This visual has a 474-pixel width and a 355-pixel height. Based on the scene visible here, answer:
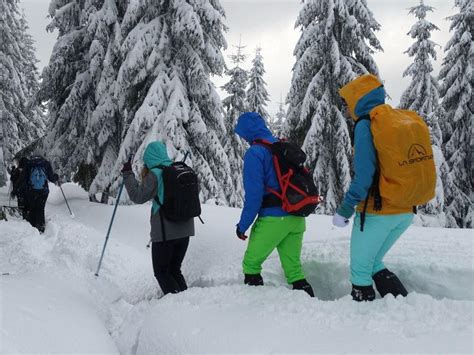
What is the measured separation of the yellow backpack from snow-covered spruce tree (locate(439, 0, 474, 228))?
17.3 m

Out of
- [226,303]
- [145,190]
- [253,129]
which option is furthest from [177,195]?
[226,303]

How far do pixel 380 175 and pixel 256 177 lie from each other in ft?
3.96

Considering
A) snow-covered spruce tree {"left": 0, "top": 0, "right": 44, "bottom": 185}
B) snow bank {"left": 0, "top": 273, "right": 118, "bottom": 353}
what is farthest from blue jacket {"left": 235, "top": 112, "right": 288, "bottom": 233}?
snow-covered spruce tree {"left": 0, "top": 0, "right": 44, "bottom": 185}

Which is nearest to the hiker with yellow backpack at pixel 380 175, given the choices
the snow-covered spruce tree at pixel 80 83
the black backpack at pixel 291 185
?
the black backpack at pixel 291 185

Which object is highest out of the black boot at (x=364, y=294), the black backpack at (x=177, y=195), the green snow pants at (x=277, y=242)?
the black backpack at (x=177, y=195)

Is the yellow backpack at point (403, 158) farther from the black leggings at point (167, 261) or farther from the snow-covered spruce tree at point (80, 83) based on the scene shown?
the snow-covered spruce tree at point (80, 83)

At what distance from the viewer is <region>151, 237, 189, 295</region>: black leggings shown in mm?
4879

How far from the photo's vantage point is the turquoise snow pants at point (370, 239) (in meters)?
3.61

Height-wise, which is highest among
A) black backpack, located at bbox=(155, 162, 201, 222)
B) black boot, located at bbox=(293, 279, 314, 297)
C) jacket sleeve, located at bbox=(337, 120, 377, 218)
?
jacket sleeve, located at bbox=(337, 120, 377, 218)

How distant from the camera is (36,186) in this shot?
9664 millimetres

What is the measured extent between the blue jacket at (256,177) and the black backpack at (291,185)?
0.06 meters

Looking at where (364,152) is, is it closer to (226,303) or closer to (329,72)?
(226,303)

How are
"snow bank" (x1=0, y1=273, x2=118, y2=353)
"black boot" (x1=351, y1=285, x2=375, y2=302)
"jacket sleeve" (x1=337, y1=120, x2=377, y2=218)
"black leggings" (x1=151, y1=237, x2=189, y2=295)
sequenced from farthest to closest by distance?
1. "black leggings" (x1=151, y1=237, x2=189, y2=295)
2. "black boot" (x1=351, y1=285, x2=375, y2=302)
3. "jacket sleeve" (x1=337, y1=120, x2=377, y2=218)
4. "snow bank" (x1=0, y1=273, x2=118, y2=353)

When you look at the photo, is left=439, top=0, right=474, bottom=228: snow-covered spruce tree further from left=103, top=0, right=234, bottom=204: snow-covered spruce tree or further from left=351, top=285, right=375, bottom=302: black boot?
left=351, top=285, right=375, bottom=302: black boot
